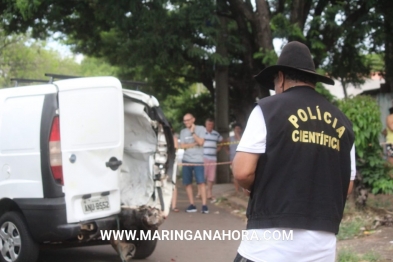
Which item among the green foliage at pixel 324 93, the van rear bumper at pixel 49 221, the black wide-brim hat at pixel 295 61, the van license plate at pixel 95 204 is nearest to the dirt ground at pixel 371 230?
the green foliage at pixel 324 93

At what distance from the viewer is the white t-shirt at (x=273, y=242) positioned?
122 inches

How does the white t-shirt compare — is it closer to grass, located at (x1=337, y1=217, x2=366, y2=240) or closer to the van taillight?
the van taillight

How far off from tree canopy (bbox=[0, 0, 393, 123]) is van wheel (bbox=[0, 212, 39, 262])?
5873 millimetres

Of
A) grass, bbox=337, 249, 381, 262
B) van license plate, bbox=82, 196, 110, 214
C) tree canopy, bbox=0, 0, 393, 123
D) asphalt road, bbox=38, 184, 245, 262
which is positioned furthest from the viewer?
tree canopy, bbox=0, 0, 393, 123

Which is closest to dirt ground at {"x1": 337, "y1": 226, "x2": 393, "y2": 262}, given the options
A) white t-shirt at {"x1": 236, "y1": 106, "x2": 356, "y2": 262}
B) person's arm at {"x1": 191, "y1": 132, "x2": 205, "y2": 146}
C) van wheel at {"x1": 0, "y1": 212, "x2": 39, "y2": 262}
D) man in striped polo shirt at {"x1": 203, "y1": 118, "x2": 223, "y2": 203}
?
van wheel at {"x1": 0, "y1": 212, "x2": 39, "y2": 262}

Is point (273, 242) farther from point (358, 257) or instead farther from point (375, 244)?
point (375, 244)

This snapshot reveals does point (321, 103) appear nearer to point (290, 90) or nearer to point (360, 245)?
point (290, 90)

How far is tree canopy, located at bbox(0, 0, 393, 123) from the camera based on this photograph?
497 inches

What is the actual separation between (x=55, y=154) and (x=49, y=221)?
0.68 m

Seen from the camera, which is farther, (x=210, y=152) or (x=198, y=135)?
(x=210, y=152)

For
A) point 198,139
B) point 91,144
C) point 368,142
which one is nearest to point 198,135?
point 198,139

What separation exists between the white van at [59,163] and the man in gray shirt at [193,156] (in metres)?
4.96

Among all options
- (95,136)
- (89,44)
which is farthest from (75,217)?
(89,44)

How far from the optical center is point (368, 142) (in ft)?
31.0
